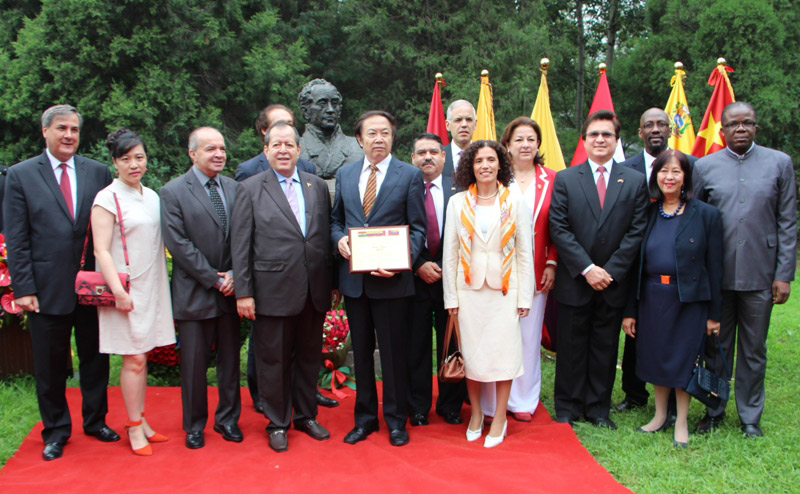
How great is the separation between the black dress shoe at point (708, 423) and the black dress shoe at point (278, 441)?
2733mm

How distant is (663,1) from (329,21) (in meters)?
8.52

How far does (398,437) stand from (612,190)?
84.8 inches

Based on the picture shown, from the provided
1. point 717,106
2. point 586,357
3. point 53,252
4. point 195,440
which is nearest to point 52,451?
point 195,440

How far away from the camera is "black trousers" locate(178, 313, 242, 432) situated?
4008 millimetres

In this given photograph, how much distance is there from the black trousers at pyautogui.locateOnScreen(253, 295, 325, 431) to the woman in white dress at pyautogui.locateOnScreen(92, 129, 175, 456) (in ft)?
2.10

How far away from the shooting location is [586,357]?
444 cm

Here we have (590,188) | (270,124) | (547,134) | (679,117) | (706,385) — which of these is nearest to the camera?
(706,385)

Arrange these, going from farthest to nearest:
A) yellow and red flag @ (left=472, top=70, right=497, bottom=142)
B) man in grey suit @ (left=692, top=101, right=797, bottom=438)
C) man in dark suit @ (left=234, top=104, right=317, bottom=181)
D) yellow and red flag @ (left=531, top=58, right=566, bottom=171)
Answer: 1. yellow and red flag @ (left=531, top=58, right=566, bottom=171)
2. yellow and red flag @ (left=472, top=70, right=497, bottom=142)
3. man in dark suit @ (left=234, top=104, right=317, bottom=181)
4. man in grey suit @ (left=692, top=101, right=797, bottom=438)

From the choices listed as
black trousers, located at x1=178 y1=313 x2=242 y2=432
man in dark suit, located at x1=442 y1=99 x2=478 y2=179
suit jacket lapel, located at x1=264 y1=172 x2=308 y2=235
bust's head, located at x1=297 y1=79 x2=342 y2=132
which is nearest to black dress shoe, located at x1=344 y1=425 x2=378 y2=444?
black trousers, located at x1=178 y1=313 x2=242 y2=432

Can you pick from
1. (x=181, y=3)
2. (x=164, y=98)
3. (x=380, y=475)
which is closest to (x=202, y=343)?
(x=380, y=475)

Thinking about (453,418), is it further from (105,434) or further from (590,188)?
(105,434)

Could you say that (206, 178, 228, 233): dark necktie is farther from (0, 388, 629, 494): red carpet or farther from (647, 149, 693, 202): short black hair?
(647, 149, 693, 202): short black hair

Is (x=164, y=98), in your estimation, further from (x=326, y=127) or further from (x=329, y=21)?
(x=326, y=127)

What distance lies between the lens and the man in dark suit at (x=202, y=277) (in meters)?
3.90
